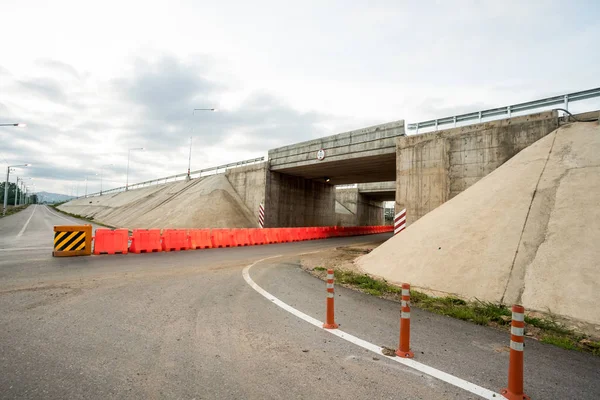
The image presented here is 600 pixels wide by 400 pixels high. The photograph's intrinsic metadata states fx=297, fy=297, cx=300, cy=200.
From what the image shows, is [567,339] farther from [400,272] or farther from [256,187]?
[256,187]

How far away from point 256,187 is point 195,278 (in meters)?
21.2

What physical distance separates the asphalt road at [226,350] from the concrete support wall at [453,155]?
1053cm

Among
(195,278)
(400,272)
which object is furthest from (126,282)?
(400,272)

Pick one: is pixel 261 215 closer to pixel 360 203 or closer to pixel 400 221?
pixel 400 221

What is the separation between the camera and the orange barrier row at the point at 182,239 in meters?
12.6

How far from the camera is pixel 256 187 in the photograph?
2931 centimetres

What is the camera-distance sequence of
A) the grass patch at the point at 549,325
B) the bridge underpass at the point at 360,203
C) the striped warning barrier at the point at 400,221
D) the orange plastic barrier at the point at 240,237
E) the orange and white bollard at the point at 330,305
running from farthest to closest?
the bridge underpass at the point at 360,203 < the orange plastic barrier at the point at 240,237 < the striped warning barrier at the point at 400,221 < the grass patch at the point at 549,325 < the orange and white bollard at the point at 330,305

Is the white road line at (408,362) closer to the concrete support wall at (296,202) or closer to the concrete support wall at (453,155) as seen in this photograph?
the concrete support wall at (453,155)

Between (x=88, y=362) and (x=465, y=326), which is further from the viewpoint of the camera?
(x=465, y=326)

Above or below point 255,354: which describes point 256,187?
above

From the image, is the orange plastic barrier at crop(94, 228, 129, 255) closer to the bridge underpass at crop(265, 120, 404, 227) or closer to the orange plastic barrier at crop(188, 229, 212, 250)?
the orange plastic barrier at crop(188, 229, 212, 250)

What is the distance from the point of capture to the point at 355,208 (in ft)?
146

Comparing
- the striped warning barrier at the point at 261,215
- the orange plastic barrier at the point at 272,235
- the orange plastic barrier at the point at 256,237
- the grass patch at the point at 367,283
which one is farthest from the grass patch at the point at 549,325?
the striped warning barrier at the point at 261,215

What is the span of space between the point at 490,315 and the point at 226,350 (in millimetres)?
5020
